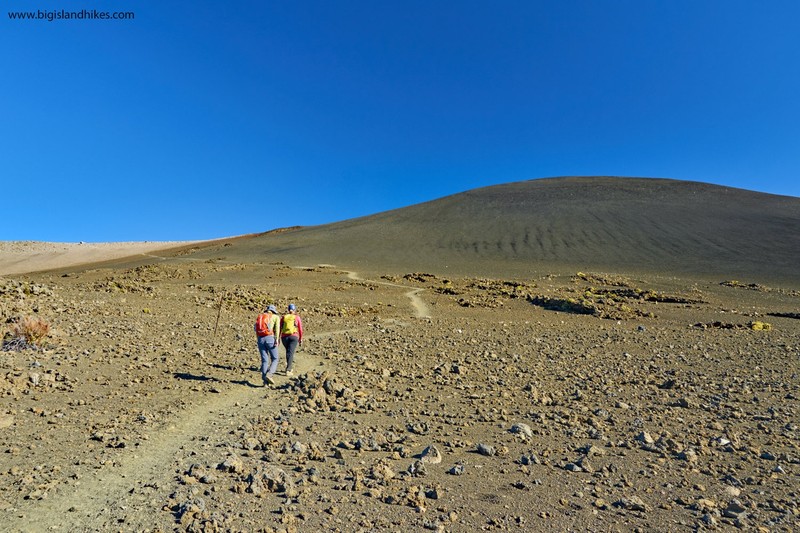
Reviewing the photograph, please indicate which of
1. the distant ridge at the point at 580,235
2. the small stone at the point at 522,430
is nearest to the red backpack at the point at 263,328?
the small stone at the point at 522,430

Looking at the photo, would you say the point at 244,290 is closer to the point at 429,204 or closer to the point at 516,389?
the point at 516,389

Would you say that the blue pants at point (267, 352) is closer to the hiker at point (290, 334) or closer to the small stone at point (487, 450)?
the hiker at point (290, 334)

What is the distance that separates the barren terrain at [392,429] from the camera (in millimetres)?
4902

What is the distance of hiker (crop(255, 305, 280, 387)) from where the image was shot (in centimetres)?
989

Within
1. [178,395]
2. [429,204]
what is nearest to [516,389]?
[178,395]

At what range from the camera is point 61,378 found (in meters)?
9.12

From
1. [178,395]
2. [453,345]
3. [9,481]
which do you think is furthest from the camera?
[453,345]

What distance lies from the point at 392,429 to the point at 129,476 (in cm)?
332

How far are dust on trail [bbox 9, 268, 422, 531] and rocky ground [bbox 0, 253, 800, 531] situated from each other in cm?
3

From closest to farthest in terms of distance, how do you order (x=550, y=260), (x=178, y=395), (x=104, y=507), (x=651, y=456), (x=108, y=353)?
(x=104, y=507) → (x=651, y=456) → (x=178, y=395) → (x=108, y=353) → (x=550, y=260)

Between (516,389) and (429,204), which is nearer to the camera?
(516,389)

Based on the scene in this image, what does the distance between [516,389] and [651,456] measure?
3.47 meters

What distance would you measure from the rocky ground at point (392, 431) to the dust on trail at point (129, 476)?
0.03 meters

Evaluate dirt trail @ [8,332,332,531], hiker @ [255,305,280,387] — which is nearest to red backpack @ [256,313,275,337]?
hiker @ [255,305,280,387]
